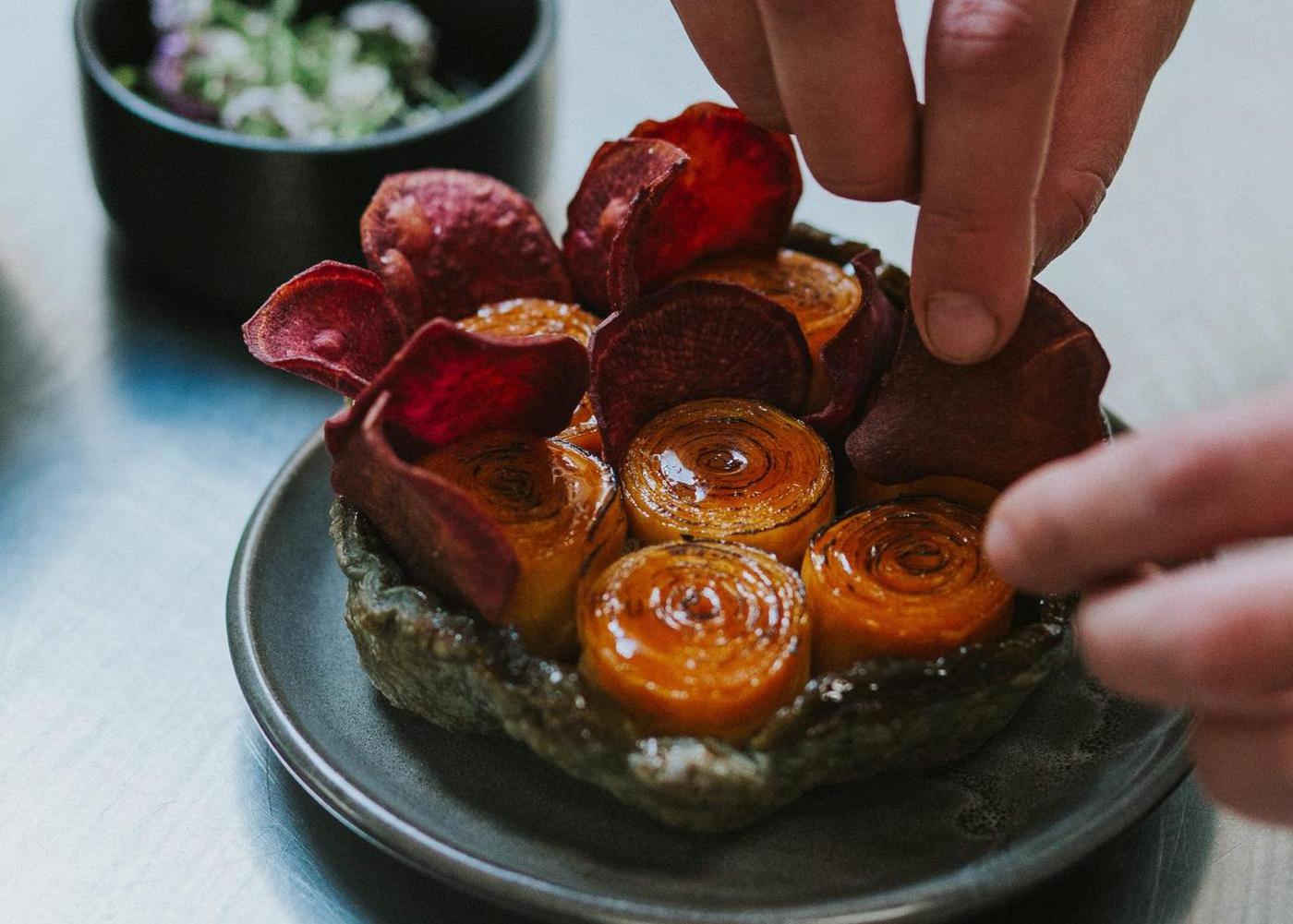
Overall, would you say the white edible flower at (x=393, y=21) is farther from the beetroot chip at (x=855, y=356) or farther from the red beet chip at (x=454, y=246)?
the beetroot chip at (x=855, y=356)

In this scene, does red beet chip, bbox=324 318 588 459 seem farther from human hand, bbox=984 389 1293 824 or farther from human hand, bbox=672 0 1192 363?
human hand, bbox=984 389 1293 824

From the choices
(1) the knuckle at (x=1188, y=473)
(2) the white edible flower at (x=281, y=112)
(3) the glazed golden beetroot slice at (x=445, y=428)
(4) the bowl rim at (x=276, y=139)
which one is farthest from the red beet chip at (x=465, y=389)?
(2) the white edible flower at (x=281, y=112)

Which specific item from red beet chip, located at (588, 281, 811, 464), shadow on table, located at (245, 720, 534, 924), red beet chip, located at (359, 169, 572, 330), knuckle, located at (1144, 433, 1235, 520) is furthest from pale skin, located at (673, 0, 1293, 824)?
shadow on table, located at (245, 720, 534, 924)

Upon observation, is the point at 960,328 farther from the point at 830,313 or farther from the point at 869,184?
the point at 830,313

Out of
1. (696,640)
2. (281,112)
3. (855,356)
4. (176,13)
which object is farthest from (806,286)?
(176,13)

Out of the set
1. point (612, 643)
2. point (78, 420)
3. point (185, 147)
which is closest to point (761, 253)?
point (612, 643)
